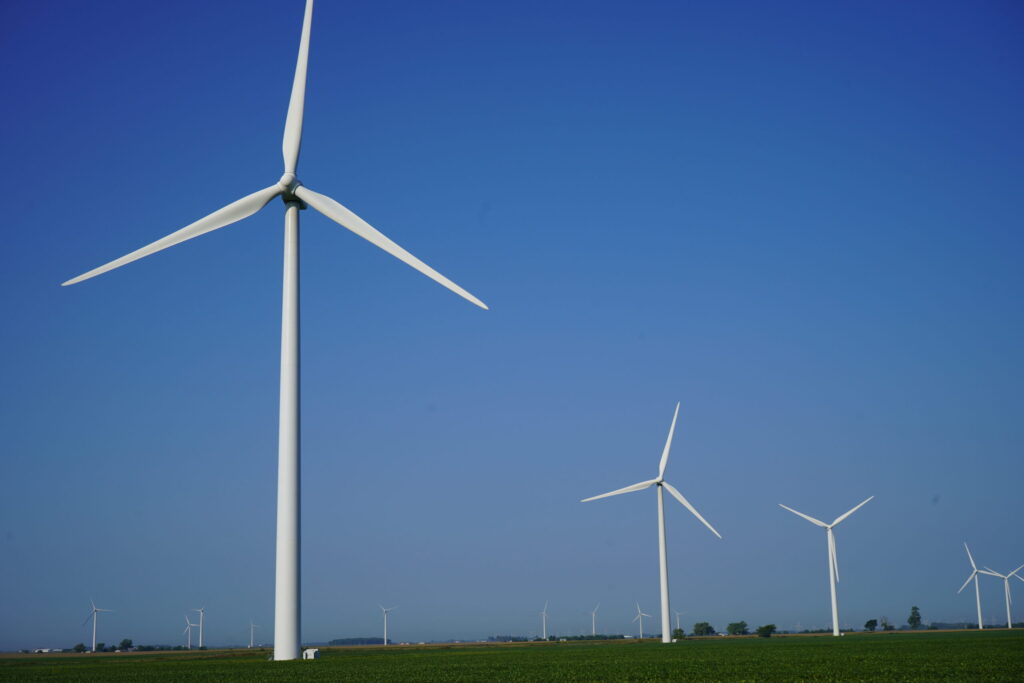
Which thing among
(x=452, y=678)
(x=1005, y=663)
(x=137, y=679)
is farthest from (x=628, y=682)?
(x=137, y=679)

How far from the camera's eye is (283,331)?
40188 millimetres

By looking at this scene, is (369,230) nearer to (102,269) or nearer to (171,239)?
(171,239)

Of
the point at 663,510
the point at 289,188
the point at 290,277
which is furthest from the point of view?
the point at 663,510

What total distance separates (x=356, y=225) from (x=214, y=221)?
660 cm

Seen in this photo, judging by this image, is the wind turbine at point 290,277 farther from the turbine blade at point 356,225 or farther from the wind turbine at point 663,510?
the wind turbine at point 663,510

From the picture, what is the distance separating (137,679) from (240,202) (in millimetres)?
21555

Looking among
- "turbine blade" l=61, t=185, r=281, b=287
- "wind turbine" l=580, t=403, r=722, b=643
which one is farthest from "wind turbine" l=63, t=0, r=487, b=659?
"wind turbine" l=580, t=403, r=722, b=643

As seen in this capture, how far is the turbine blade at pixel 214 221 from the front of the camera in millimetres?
42094

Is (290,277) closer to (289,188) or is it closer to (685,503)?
(289,188)

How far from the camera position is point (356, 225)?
4553 centimetres

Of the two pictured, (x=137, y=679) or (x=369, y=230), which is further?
(x=369, y=230)

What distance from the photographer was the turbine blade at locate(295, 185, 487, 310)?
43.8 metres

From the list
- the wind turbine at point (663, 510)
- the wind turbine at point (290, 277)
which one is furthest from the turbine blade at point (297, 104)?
the wind turbine at point (663, 510)

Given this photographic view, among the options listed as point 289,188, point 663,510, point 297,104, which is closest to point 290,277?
point 289,188
